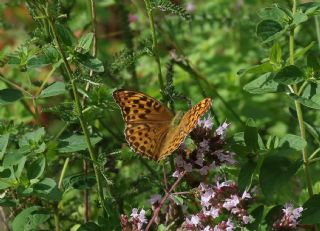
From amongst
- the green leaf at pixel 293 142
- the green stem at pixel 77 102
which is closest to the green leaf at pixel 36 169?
the green stem at pixel 77 102

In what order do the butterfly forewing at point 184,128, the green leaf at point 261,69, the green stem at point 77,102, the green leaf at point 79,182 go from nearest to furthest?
the butterfly forewing at point 184,128
the green stem at point 77,102
the green leaf at point 261,69
the green leaf at point 79,182

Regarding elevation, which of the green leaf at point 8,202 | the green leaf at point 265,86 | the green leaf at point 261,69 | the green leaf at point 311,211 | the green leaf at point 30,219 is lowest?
the green leaf at point 311,211

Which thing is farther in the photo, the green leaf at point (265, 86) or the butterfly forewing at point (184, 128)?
the green leaf at point (265, 86)

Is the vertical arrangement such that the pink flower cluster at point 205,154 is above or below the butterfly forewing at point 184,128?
below

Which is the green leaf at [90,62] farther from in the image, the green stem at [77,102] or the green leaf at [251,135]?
the green leaf at [251,135]

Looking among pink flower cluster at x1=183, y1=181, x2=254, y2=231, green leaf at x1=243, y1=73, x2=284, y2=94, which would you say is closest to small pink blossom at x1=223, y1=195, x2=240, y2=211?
pink flower cluster at x1=183, y1=181, x2=254, y2=231

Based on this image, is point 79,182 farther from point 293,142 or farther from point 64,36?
point 293,142

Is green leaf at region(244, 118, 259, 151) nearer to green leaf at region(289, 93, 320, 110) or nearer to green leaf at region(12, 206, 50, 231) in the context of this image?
green leaf at region(289, 93, 320, 110)
